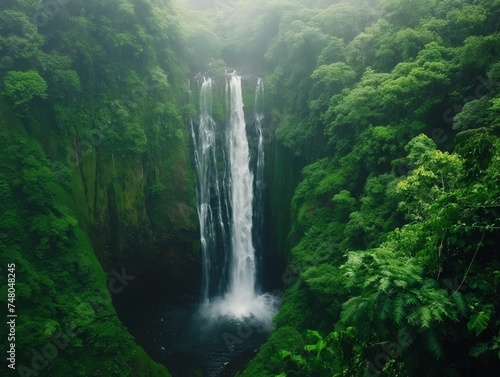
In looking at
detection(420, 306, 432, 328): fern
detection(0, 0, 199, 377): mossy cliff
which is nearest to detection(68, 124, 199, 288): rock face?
detection(0, 0, 199, 377): mossy cliff

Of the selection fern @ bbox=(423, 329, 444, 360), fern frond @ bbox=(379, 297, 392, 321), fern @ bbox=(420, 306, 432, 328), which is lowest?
fern @ bbox=(423, 329, 444, 360)

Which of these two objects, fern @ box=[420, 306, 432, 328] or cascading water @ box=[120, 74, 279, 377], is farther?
cascading water @ box=[120, 74, 279, 377]

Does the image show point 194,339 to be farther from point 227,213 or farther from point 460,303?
point 460,303

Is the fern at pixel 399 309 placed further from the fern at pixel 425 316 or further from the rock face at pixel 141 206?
the rock face at pixel 141 206

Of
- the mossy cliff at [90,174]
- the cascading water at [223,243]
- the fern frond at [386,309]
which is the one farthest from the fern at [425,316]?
the cascading water at [223,243]

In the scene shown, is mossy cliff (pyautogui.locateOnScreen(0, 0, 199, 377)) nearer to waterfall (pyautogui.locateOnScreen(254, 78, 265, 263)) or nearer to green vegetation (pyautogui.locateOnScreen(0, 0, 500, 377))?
green vegetation (pyautogui.locateOnScreen(0, 0, 500, 377))

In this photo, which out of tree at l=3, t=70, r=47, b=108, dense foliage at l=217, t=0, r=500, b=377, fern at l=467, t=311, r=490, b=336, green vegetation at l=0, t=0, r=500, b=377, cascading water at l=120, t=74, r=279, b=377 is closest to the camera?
fern at l=467, t=311, r=490, b=336

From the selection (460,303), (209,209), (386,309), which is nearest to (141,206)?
(209,209)
